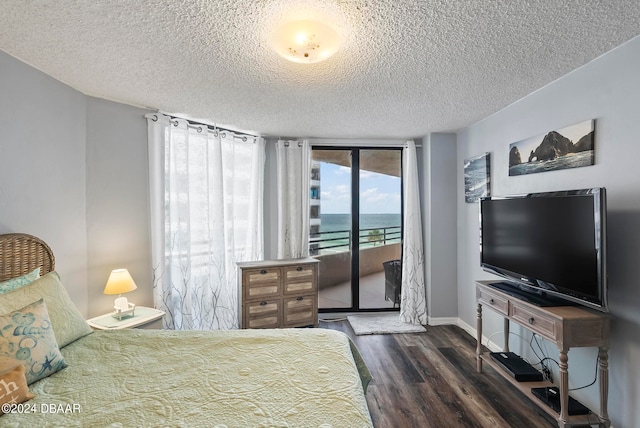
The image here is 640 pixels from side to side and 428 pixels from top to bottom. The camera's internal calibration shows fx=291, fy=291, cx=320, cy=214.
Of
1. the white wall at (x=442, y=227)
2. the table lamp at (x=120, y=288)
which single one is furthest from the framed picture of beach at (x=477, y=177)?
the table lamp at (x=120, y=288)

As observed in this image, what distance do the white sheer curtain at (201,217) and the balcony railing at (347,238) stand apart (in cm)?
83

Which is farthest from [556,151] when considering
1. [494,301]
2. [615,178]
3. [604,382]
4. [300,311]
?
[300,311]

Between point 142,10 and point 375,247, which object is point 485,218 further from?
point 142,10

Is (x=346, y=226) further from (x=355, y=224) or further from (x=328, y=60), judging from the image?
(x=328, y=60)

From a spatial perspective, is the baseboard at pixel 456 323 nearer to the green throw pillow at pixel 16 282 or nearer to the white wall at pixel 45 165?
the white wall at pixel 45 165

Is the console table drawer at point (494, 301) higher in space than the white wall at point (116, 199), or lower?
lower

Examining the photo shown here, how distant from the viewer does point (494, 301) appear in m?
2.42

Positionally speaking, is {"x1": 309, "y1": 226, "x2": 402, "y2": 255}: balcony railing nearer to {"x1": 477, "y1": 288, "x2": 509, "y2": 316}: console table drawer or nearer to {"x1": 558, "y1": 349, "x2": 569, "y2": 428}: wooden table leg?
{"x1": 477, "y1": 288, "x2": 509, "y2": 316}: console table drawer

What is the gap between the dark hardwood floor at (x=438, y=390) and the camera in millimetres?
2041

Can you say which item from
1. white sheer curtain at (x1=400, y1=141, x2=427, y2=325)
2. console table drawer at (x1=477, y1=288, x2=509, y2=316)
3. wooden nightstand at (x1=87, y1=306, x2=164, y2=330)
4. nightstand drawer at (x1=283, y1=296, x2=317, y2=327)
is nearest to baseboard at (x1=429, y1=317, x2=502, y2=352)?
white sheer curtain at (x1=400, y1=141, x2=427, y2=325)

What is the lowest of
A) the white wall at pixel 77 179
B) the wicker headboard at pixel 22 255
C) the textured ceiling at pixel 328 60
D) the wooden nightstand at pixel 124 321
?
the wooden nightstand at pixel 124 321

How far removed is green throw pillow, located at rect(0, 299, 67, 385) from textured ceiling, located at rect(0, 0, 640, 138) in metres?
1.52

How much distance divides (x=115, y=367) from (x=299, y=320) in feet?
7.37

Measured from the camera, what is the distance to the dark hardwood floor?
80.4 inches
